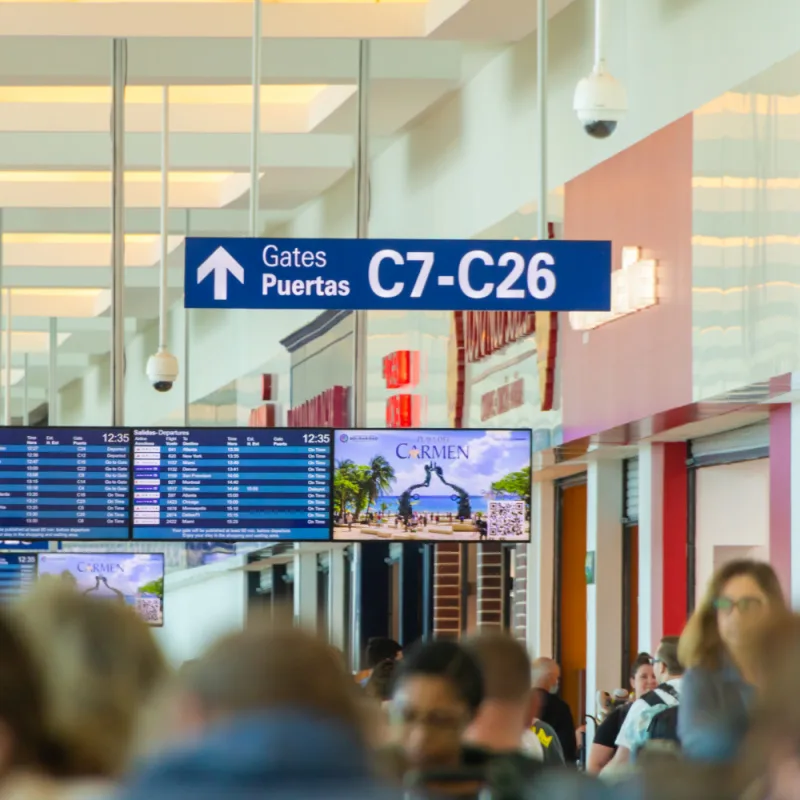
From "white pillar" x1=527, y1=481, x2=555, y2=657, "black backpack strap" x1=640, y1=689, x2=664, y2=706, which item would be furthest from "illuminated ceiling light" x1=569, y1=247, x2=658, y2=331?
"black backpack strap" x1=640, y1=689, x2=664, y2=706

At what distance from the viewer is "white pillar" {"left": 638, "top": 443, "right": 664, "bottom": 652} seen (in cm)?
1168

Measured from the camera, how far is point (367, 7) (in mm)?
11227

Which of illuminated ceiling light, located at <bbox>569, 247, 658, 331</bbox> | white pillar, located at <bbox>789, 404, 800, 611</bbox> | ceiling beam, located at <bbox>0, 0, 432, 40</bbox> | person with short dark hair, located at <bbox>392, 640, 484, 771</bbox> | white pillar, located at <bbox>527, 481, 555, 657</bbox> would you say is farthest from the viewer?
white pillar, located at <bbox>527, 481, 555, 657</bbox>

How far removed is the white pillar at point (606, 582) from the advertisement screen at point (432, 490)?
2.78m

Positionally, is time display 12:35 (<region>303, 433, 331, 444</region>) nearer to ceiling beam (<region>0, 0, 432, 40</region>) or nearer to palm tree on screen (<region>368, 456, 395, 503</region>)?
palm tree on screen (<region>368, 456, 395, 503</region>)

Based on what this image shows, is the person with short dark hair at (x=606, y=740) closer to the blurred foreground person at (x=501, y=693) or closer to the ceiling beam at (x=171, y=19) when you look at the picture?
the blurred foreground person at (x=501, y=693)

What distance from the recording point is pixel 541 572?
47.9 ft

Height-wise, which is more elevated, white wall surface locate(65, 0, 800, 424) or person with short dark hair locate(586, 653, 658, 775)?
white wall surface locate(65, 0, 800, 424)

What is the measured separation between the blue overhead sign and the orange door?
19.6 ft

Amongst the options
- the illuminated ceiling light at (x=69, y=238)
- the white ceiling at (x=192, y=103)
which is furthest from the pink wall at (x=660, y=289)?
the illuminated ceiling light at (x=69, y=238)

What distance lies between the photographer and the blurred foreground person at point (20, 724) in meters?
2.05

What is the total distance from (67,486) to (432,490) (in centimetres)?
200

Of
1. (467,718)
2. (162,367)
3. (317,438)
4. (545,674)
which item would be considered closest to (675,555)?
(545,674)

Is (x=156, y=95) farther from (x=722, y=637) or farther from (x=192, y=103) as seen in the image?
(x=722, y=637)
